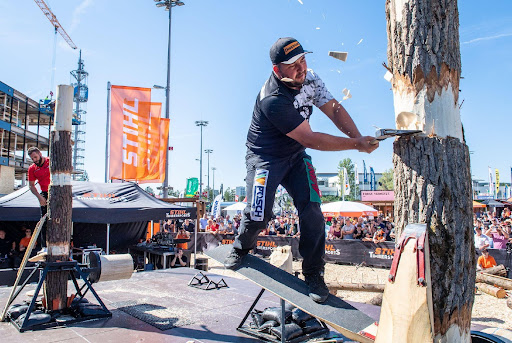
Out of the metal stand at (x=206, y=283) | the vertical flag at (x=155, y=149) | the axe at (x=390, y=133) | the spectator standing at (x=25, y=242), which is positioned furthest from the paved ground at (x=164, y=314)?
the vertical flag at (x=155, y=149)

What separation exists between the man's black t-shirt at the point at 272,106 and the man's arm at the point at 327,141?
21 cm

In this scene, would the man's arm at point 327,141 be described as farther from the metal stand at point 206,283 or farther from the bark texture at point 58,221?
the metal stand at point 206,283

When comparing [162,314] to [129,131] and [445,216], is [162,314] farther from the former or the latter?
[129,131]

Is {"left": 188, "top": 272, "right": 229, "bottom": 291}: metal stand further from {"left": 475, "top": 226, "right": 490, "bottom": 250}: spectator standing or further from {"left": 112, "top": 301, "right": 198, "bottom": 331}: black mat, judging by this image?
{"left": 475, "top": 226, "right": 490, "bottom": 250}: spectator standing

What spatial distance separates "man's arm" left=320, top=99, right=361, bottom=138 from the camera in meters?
2.80

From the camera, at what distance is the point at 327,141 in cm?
243

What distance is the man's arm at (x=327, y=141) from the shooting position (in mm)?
2277

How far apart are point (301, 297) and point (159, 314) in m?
2.28

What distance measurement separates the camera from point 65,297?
4.44m

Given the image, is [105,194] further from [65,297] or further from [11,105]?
[11,105]

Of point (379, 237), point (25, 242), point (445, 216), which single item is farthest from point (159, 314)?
point (379, 237)

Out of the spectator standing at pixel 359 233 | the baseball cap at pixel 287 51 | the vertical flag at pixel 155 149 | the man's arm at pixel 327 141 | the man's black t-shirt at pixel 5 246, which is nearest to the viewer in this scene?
the man's arm at pixel 327 141

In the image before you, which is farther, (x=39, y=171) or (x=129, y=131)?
(x=129, y=131)

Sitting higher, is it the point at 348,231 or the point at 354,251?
the point at 348,231
